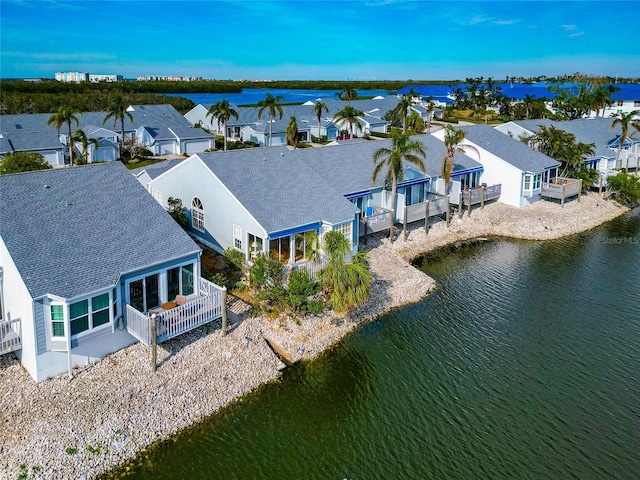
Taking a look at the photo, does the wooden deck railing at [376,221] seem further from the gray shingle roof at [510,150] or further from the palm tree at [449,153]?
the gray shingle roof at [510,150]

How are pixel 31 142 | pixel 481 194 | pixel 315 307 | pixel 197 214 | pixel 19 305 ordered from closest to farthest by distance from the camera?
pixel 19 305 < pixel 315 307 < pixel 197 214 < pixel 481 194 < pixel 31 142

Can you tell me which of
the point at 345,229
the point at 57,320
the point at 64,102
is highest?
the point at 64,102

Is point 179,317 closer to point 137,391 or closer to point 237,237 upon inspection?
point 137,391

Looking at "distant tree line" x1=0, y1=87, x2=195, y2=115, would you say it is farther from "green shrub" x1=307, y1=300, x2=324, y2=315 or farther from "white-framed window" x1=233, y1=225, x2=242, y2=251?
"green shrub" x1=307, y1=300, x2=324, y2=315

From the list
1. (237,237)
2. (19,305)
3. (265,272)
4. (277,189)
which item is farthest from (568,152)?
(19,305)

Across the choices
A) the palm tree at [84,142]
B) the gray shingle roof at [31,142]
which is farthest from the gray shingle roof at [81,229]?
the gray shingle roof at [31,142]

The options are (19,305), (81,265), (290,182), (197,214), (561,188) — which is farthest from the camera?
(561,188)
